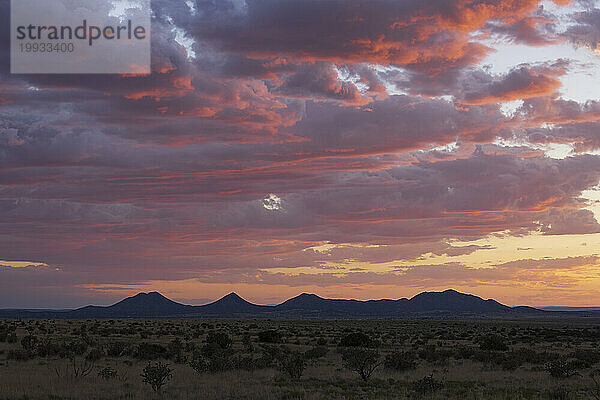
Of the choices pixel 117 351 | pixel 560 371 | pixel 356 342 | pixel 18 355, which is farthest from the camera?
pixel 356 342

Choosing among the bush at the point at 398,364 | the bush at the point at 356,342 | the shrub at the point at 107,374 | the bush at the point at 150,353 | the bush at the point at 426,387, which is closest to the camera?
the bush at the point at 426,387

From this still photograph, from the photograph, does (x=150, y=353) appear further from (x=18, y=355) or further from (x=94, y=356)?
(x=18, y=355)

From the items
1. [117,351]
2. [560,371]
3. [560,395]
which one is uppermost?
[117,351]

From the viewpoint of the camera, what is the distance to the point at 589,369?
3672cm

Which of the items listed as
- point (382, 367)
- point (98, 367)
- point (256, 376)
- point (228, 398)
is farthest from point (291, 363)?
point (98, 367)

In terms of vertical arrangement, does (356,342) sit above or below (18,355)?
below

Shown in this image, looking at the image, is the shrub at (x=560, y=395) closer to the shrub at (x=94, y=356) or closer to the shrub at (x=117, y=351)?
the shrub at (x=94, y=356)

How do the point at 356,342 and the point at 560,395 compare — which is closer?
the point at 560,395

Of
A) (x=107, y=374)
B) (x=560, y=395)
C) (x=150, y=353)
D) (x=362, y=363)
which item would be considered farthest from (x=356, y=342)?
(x=560, y=395)

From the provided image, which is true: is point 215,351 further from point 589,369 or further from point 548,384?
point 589,369

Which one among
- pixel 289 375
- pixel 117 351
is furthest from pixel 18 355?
pixel 289 375

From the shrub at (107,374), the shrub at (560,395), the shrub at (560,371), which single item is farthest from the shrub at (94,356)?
the shrub at (560,371)

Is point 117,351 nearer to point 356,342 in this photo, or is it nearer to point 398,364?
point 398,364

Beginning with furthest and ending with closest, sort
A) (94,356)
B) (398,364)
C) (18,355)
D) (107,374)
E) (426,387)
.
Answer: (94,356)
(18,355)
(398,364)
(107,374)
(426,387)
